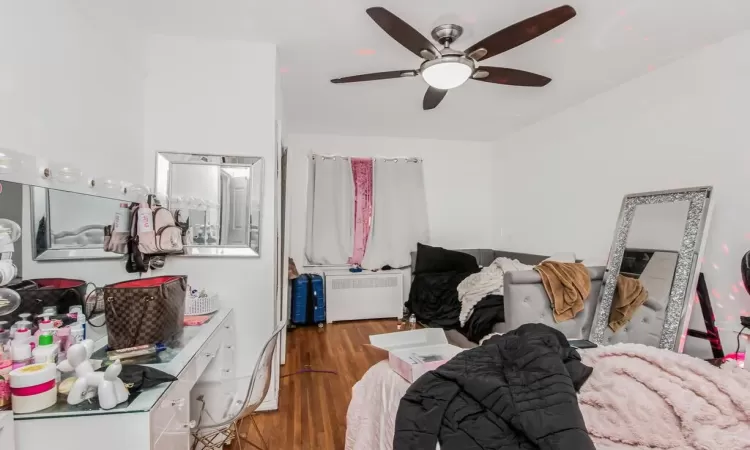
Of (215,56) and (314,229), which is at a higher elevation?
(215,56)

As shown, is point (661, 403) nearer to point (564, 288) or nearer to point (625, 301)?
point (564, 288)

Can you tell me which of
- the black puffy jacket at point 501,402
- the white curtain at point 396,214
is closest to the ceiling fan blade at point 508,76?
the black puffy jacket at point 501,402

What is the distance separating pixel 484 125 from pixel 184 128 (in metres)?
3.29

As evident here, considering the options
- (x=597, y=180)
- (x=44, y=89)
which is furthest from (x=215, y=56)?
(x=597, y=180)

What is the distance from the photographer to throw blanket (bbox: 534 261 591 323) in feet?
7.95

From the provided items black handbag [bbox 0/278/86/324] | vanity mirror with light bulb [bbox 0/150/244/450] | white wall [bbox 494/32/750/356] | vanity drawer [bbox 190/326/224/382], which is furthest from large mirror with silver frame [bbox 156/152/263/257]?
white wall [bbox 494/32/750/356]

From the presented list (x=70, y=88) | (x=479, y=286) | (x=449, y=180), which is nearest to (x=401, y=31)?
(x=70, y=88)

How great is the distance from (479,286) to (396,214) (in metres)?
1.74

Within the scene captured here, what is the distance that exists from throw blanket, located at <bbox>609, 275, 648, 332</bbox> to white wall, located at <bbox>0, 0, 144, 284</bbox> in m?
3.09

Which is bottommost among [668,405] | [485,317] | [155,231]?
[485,317]

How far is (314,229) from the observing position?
4.65 metres

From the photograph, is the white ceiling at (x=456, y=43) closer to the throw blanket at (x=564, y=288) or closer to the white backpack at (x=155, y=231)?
the white backpack at (x=155, y=231)

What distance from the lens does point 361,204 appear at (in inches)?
189

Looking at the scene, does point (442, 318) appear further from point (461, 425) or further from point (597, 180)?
point (461, 425)
